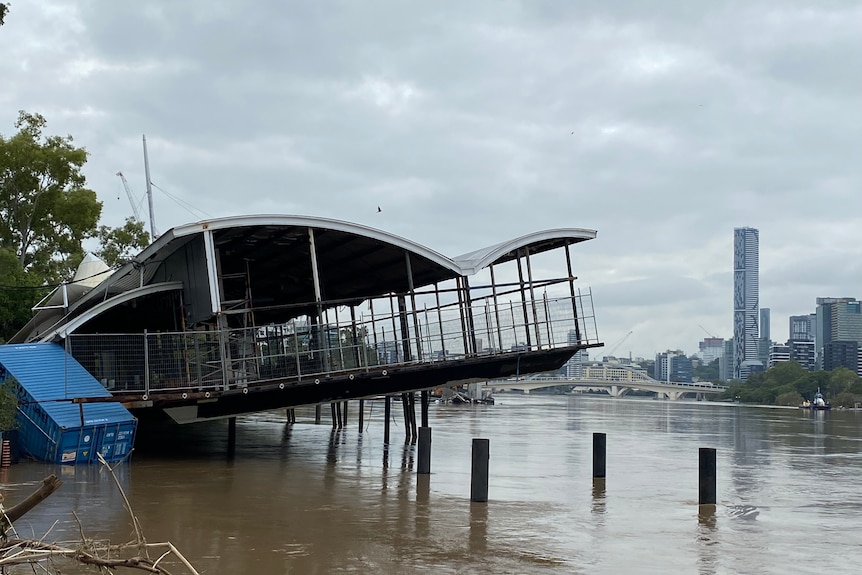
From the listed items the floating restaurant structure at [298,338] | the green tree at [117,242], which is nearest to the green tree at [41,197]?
the green tree at [117,242]

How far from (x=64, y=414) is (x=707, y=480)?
1274 centimetres

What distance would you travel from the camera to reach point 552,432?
38812mm

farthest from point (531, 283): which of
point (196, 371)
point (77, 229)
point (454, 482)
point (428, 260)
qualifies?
point (77, 229)

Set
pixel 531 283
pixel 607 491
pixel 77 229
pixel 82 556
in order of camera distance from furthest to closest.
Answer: pixel 77 229
pixel 531 283
pixel 607 491
pixel 82 556

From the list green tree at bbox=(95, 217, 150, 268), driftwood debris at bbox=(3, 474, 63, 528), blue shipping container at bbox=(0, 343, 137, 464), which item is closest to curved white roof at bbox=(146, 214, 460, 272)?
blue shipping container at bbox=(0, 343, 137, 464)

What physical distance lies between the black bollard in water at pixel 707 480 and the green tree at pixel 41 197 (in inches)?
1342

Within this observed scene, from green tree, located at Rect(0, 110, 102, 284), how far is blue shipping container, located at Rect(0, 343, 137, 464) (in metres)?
23.1

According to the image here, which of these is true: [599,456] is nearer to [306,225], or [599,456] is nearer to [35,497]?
[306,225]

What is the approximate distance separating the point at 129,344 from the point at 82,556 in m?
16.6

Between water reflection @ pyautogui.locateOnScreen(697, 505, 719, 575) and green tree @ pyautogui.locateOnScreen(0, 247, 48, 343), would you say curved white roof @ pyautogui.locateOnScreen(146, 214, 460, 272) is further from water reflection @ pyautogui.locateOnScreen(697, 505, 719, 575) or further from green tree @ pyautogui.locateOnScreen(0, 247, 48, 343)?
green tree @ pyautogui.locateOnScreen(0, 247, 48, 343)

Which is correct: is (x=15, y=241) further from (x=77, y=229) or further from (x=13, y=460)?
(x=13, y=460)

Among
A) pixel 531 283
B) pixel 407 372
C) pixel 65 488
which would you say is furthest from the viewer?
pixel 531 283

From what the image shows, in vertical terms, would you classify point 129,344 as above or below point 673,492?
above

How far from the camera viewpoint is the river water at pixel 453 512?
11.2m
